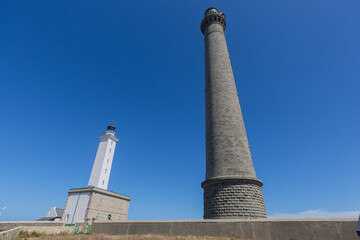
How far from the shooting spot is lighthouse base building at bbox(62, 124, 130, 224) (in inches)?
1250

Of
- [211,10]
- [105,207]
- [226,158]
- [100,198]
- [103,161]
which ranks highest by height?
[211,10]

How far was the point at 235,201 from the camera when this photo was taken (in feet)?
41.2

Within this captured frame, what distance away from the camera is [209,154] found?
15289 millimetres

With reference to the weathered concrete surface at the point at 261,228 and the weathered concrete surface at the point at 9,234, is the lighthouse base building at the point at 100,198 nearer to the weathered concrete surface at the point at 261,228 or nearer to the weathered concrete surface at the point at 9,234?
the weathered concrete surface at the point at 9,234

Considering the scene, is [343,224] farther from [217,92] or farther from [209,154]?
[217,92]

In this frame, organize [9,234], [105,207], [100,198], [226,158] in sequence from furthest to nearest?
[105,207] → [100,198] → [226,158] → [9,234]

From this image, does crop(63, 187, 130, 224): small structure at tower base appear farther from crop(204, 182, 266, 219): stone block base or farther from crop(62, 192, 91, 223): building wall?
crop(204, 182, 266, 219): stone block base

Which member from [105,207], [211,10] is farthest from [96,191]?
[211,10]

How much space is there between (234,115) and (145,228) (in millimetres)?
10378

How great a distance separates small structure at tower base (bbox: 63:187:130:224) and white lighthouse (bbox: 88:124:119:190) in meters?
2.28

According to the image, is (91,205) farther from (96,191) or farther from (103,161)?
(103,161)

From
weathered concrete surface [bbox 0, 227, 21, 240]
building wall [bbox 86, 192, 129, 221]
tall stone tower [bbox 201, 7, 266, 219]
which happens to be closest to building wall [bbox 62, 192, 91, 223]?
building wall [bbox 86, 192, 129, 221]

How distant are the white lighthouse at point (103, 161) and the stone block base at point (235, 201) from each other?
92.2ft

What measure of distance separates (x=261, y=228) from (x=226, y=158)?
5295 millimetres
